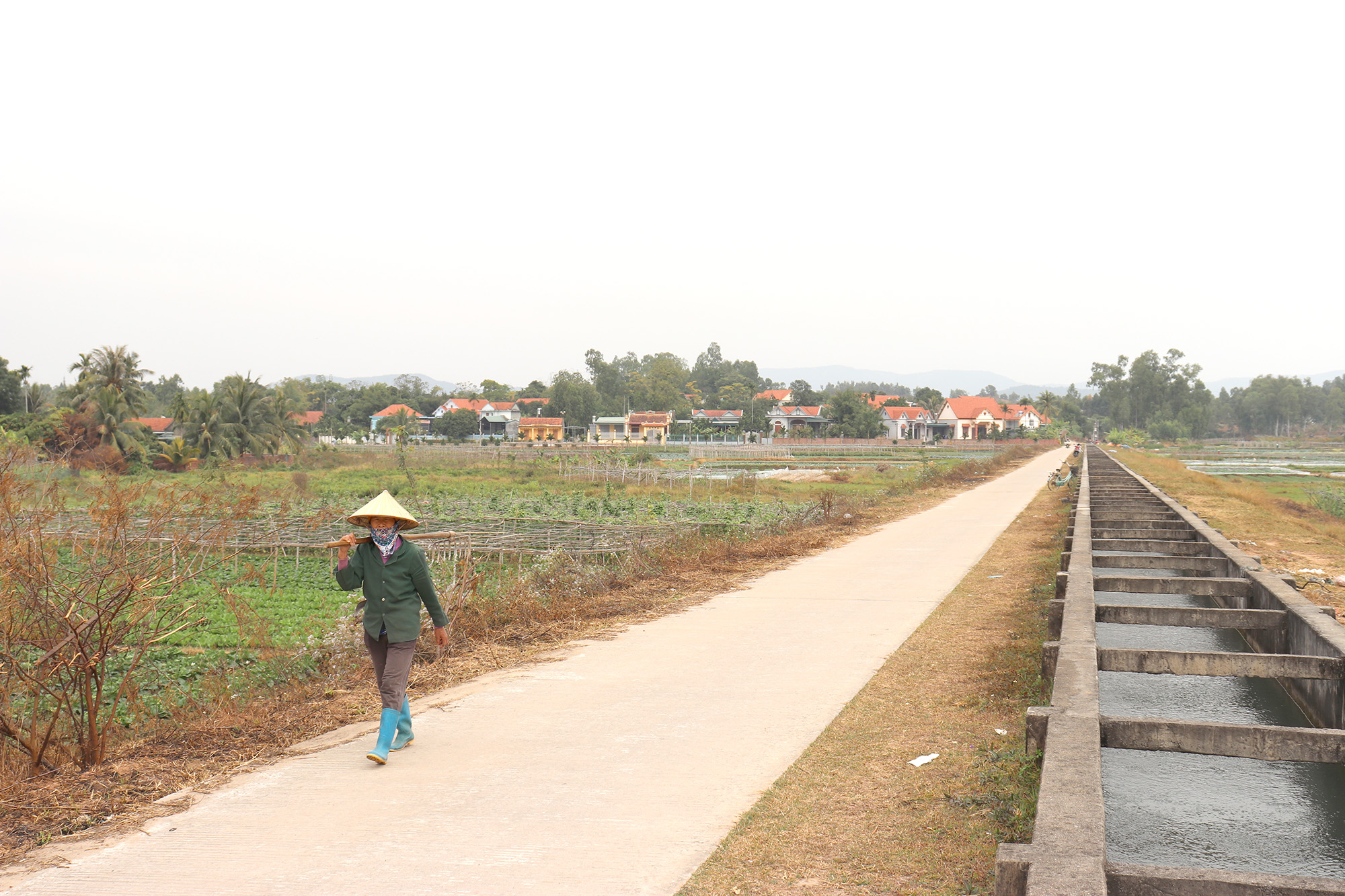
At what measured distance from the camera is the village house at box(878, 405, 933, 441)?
120 meters

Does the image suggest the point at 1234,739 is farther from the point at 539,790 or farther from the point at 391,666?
the point at 391,666

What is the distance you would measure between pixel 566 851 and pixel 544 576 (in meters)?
7.74

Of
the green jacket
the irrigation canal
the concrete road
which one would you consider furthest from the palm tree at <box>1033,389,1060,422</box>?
the green jacket

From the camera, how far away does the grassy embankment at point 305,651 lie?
531 cm

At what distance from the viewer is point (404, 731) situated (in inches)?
235

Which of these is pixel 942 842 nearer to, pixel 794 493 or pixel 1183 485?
pixel 794 493

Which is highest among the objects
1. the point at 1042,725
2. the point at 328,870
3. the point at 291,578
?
the point at 1042,725

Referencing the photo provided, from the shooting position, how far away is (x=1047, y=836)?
12.0 ft

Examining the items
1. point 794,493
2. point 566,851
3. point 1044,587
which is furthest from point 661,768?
point 794,493

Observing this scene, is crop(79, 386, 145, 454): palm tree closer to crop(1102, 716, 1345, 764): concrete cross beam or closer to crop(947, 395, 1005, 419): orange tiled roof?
crop(1102, 716, 1345, 764): concrete cross beam

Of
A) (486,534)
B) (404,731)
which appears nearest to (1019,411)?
(486,534)

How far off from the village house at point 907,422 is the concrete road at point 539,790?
112902 mm

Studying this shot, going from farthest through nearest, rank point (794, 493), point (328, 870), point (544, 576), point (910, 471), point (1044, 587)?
point (910, 471), point (794, 493), point (1044, 587), point (544, 576), point (328, 870)

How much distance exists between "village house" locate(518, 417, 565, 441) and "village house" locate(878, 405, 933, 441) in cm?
4014
